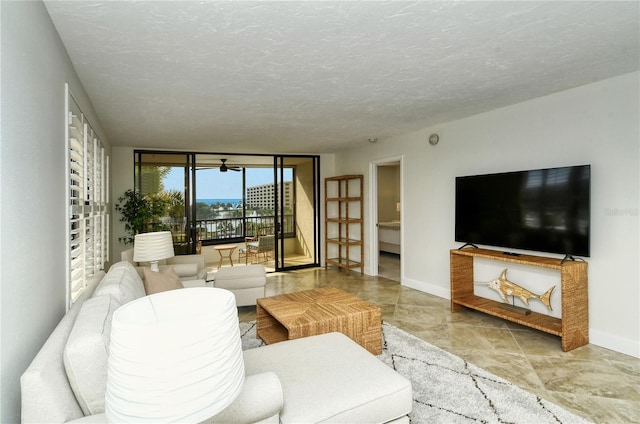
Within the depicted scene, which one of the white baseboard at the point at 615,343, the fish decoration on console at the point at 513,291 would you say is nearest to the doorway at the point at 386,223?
the fish decoration on console at the point at 513,291

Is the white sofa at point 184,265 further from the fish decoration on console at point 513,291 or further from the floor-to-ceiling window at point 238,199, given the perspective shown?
the fish decoration on console at point 513,291

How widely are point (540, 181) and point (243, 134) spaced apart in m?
3.77

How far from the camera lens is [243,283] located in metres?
4.43

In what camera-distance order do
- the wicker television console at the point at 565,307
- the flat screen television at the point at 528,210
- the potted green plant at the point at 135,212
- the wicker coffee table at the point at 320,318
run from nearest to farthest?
the wicker coffee table at the point at 320,318 < the wicker television console at the point at 565,307 < the flat screen television at the point at 528,210 < the potted green plant at the point at 135,212

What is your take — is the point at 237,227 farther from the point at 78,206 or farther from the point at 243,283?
the point at 78,206

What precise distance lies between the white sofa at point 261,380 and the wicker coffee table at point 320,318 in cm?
41

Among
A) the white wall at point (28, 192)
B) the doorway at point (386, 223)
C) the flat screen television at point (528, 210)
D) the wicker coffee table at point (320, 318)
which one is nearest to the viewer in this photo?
the white wall at point (28, 192)

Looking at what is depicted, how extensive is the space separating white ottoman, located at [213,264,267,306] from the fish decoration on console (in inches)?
110

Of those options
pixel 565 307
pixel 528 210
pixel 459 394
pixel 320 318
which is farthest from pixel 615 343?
pixel 320 318

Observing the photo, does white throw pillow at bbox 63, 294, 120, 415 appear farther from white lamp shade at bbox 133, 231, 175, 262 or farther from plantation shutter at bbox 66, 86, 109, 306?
white lamp shade at bbox 133, 231, 175, 262

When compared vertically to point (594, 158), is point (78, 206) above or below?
below

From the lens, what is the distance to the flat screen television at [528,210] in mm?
3176

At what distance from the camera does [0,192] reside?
1.12 m

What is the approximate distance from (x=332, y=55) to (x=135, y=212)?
15.6 feet
